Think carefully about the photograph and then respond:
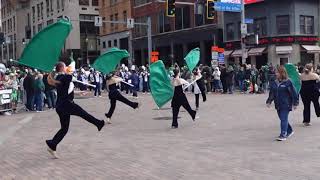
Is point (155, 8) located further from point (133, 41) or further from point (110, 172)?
point (110, 172)

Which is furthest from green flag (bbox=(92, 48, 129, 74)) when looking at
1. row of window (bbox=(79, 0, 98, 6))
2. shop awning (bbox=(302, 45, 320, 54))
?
row of window (bbox=(79, 0, 98, 6))

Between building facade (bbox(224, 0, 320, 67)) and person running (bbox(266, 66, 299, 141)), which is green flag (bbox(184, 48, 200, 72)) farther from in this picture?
building facade (bbox(224, 0, 320, 67))

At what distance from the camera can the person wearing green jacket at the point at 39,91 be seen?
21.2 meters

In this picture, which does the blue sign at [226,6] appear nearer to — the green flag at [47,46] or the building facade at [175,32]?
the building facade at [175,32]

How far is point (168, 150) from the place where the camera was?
10.4 metres

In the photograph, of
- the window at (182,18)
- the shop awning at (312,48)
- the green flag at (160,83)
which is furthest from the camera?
the window at (182,18)

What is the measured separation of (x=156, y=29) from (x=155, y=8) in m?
2.15

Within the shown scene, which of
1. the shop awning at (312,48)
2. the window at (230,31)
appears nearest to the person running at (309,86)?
the shop awning at (312,48)

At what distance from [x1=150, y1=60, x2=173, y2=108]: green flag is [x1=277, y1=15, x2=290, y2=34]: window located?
28415 millimetres

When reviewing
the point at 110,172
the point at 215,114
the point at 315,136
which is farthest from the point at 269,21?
the point at 110,172

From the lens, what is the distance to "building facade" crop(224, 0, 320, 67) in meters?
41.5

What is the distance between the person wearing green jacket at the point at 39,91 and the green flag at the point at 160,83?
7.28 m

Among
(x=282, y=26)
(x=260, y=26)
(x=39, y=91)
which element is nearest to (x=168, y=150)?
(x=39, y=91)

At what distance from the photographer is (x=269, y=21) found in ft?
139
